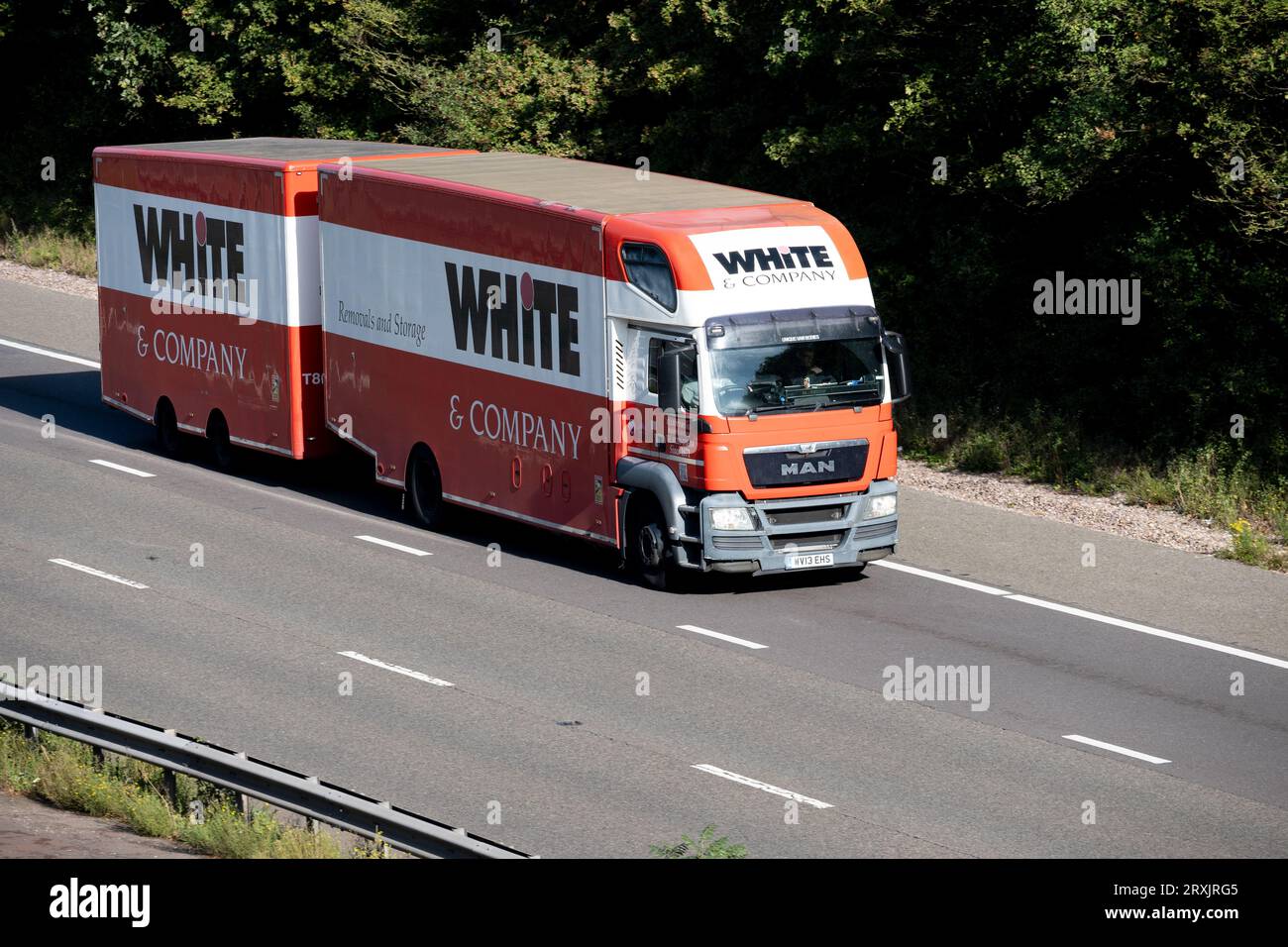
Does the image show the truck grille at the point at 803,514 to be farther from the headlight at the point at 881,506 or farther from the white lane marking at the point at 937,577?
the white lane marking at the point at 937,577

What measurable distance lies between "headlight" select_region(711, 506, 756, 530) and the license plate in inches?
24.2

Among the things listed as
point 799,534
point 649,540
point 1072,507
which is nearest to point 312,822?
point 649,540

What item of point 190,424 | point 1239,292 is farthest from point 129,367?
point 1239,292

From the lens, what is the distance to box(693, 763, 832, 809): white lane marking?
12508 millimetres

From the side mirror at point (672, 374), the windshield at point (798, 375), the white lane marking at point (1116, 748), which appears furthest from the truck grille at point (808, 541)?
the white lane marking at point (1116, 748)

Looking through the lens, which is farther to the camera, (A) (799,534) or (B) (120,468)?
(B) (120,468)

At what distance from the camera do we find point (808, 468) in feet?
57.9

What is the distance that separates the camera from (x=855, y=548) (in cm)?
1802

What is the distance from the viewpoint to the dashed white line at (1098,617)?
16172 mm

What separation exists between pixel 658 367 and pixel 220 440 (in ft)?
27.3

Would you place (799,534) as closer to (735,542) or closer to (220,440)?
(735,542)

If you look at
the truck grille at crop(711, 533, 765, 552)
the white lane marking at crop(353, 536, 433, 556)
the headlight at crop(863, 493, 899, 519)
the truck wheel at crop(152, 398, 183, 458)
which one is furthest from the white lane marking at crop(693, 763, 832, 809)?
the truck wheel at crop(152, 398, 183, 458)

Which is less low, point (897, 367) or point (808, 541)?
point (897, 367)

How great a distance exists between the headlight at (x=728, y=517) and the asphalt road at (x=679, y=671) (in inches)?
30.9
